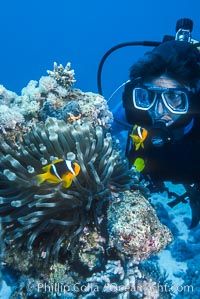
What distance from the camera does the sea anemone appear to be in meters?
2.53

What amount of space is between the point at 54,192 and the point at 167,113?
1.96 m

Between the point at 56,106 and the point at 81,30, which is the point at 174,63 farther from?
the point at 81,30

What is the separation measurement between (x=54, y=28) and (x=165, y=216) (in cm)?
11480

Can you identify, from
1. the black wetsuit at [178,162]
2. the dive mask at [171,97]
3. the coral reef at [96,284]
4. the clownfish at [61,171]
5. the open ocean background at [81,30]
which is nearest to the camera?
the clownfish at [61,171]

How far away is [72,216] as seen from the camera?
2621 millimetres

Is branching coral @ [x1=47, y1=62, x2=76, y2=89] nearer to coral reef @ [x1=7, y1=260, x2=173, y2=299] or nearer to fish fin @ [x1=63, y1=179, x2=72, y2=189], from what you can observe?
fish fin @ [x1=63, y1=179, x2=72, y2=189]

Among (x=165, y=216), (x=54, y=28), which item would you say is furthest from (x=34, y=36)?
(x=165, y=216)

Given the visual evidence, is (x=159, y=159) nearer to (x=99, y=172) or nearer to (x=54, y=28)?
(x=99, y=172)

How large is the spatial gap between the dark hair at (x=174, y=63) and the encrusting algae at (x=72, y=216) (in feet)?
4.18

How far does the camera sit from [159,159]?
4.09 meters

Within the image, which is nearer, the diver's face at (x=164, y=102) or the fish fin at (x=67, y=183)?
the fish fin at (x=67, y=183)

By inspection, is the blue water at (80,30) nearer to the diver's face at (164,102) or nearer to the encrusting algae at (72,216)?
the diver's face at (164,102)

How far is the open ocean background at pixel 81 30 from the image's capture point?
3826 inches

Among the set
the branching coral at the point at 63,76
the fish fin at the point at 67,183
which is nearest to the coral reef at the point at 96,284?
the fish fin at the point at 67,183
